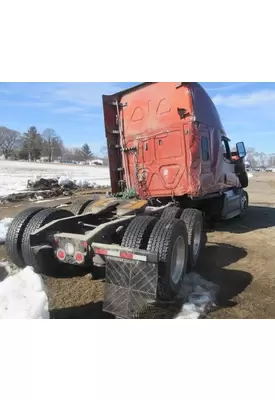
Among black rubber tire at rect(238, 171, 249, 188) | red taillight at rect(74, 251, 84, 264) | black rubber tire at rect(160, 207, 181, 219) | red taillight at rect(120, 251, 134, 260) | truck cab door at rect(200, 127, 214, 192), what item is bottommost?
red taillight at rect(74, 251, 84, 264)

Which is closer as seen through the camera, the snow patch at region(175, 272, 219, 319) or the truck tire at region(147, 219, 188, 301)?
the snow patch at region(175, 272, 219, 319)

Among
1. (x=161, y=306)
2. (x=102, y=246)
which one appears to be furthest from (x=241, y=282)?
(x=102, y=246)

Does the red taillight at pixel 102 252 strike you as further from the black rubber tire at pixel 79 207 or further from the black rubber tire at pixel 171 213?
the black rubber tire at pixel 79 207

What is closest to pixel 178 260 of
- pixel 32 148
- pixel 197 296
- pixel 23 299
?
pixel 197 296

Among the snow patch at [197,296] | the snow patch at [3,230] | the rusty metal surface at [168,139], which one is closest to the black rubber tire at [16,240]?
the snow patch at [3,230]

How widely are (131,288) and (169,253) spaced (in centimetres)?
59

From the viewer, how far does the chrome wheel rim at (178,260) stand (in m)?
4.01

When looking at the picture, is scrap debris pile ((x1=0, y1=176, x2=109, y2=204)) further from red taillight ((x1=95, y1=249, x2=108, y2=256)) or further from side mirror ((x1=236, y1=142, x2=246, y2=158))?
red taillight ((x1=95, y1=249, x2=108, y2=256))

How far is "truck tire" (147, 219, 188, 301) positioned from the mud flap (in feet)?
0.85

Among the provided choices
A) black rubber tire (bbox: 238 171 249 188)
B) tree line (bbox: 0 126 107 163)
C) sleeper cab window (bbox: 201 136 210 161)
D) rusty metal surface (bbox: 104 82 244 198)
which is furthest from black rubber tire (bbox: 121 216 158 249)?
tree line (bbox: 0 126 107 163)

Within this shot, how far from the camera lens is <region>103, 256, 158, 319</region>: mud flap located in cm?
335

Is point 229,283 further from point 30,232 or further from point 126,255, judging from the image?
point 30,232

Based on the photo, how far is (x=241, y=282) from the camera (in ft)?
14.5

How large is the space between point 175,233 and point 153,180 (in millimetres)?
3124
